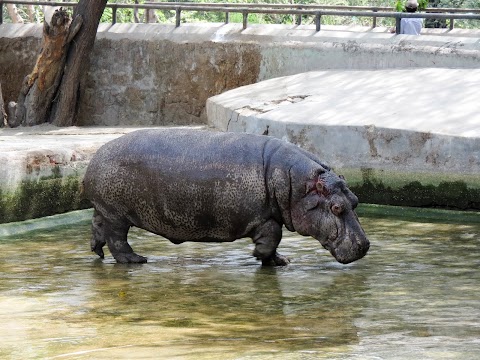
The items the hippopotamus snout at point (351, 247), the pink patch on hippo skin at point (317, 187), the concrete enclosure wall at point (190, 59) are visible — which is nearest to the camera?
the hippopotamus snout at point (351, 247)

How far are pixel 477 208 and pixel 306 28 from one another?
5.60 meters

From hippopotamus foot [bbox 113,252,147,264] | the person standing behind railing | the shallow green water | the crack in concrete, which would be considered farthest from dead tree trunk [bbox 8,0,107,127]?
hippopotamus foot [bbox 113,252,147,264]

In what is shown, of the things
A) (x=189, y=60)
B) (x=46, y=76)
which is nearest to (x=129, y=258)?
(x=189, y=60)

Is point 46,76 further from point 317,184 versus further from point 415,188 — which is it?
point 317,184

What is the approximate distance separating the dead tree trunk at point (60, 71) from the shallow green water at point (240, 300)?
6.50m

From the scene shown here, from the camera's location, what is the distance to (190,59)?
15.6 m

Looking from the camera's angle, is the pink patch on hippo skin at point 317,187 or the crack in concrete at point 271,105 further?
the crack in concrete at point 271,105

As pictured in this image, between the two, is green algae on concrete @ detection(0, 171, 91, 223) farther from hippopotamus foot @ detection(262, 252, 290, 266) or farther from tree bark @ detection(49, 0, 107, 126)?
tree bark @ detection(49, 0, 107, 126)

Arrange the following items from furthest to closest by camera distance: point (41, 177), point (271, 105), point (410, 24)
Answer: point (410, 24) → point (271, 105) → point (41, 177)

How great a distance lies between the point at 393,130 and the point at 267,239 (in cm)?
314

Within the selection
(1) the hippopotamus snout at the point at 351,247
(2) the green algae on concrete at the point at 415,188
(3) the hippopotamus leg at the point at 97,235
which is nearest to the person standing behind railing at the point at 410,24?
(2) the green algae on concrete at the point at 415,188

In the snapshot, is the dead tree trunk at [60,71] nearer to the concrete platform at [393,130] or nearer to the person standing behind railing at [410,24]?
the concrete platform at [393,130]

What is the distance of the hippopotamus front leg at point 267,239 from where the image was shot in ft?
25.7

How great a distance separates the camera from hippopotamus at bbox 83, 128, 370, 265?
7.72 meters
